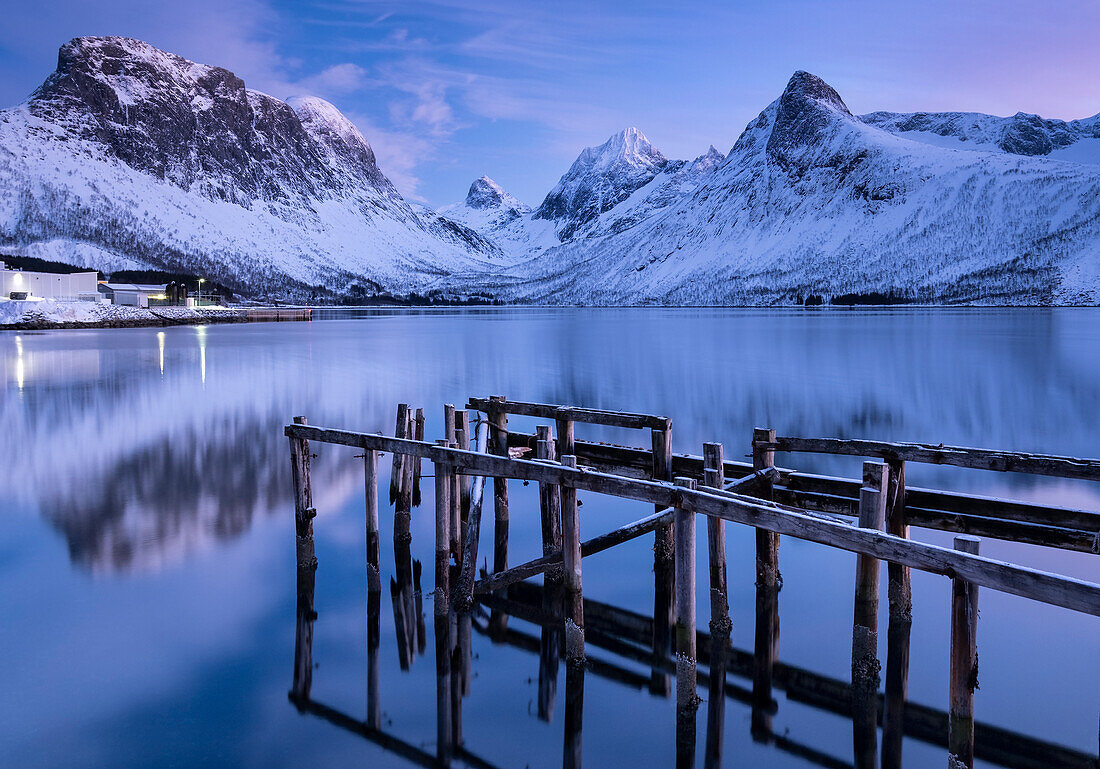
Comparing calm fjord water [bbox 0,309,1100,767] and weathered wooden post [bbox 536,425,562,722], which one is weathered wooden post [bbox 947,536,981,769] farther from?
weathered wooden post [bbox 536,425,562,722]

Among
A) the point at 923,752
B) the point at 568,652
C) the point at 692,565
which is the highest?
the point at 692,565

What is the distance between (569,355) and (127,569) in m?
53.0

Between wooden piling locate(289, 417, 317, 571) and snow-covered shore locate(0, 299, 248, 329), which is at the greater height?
snow-covered shore locate(0, 299, 248, 329)

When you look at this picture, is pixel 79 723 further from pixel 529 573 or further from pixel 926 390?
pixel 926 390

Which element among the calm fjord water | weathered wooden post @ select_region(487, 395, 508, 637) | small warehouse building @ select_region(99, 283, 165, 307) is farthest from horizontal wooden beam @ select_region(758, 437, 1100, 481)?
small warehouse building @ select_region(99, 283, 165, 307)

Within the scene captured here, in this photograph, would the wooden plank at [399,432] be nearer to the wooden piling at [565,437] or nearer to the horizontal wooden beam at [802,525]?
the wooden piling at [565,437]

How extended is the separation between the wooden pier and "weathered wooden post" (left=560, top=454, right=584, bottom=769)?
20mm

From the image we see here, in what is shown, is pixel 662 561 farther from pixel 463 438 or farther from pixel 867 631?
pixel 463 438

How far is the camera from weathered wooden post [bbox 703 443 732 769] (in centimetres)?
921

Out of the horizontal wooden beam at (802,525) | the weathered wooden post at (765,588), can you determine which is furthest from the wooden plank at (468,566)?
the weathered wooden post at (765,588)

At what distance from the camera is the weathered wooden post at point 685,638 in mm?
8281

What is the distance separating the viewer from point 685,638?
8297 millimetres

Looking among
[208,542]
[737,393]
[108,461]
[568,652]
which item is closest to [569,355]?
[737,393]

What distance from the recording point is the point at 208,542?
49.3 ft
